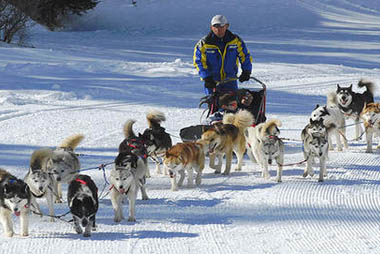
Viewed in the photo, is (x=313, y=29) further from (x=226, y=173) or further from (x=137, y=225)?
(x=137, y=225)

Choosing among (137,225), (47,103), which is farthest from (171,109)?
(137,225)

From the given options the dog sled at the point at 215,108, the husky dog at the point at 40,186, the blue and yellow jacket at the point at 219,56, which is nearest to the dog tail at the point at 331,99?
the dog sled at the point at 215,108

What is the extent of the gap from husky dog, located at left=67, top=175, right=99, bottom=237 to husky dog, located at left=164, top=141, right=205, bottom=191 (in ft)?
3.91

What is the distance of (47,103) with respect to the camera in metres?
10.9

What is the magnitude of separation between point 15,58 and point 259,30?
13.7 m

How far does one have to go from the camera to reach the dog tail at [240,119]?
6816 millimetres

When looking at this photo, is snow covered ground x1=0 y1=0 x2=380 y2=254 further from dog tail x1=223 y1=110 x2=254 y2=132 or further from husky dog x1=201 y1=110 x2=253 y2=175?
dog tail x1=223 y1=110 x2=254 y2=132

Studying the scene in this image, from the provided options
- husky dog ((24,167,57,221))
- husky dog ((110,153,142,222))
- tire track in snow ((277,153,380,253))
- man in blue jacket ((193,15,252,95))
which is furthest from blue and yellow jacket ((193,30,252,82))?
husky dog ((24,167,57,221))

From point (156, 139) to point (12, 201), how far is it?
92.0 inches

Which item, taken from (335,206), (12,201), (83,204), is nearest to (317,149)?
(335,206)

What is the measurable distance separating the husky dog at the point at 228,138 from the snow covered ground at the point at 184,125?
205 millimetres

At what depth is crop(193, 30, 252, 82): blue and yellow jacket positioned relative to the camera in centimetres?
745

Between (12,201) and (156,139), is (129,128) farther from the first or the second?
(12,201)

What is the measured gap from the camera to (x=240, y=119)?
6836 millimetres
